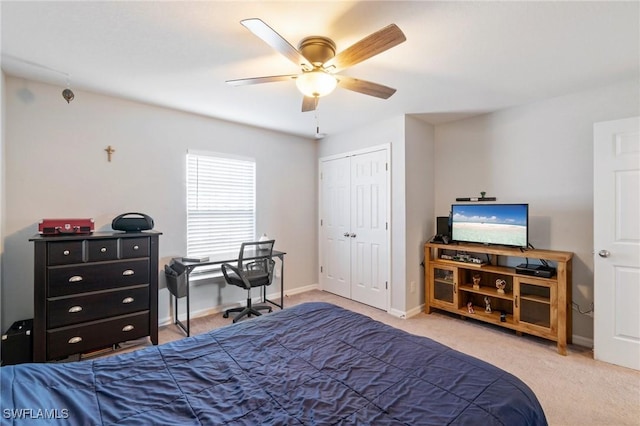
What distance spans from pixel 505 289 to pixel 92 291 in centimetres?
419

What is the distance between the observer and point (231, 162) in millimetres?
3918

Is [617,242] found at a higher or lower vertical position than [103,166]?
lower

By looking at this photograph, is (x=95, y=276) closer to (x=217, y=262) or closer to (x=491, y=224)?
(x=217, y=262)

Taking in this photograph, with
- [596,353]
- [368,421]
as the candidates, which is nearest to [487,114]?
[596,353]

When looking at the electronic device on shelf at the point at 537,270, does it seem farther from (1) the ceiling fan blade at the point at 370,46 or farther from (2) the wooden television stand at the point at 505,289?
(1) the ceiling fan blade at the point at 370,46

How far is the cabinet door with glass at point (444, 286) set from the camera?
3.45 m

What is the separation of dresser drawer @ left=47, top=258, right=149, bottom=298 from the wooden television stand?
3.31m

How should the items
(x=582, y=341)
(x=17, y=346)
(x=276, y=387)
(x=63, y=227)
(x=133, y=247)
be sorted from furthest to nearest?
(x=582, y=341)
(x=133, y=247)
(x=63, y=227)
(x=17, y=346)
(x=276, y=387)

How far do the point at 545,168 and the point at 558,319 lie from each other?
1.58 meters

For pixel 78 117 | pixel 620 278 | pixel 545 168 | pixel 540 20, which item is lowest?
pixel 620 278

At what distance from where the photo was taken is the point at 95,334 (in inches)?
96.7

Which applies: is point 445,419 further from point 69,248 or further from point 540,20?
point 69,248

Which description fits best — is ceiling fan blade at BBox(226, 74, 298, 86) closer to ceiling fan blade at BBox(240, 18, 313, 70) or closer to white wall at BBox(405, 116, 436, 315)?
ceiling fan blade at BBox(240, 18, 313, 70)

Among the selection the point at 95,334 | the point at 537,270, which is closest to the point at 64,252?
the point at 95,334
